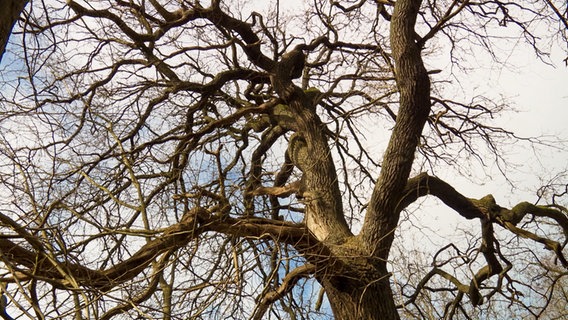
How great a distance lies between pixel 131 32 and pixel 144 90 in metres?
0.66

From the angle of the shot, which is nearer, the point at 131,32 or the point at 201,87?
the point at 131,32

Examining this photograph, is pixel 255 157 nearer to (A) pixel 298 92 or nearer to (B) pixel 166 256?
(A) pixel 298 92

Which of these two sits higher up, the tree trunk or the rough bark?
the rough bark

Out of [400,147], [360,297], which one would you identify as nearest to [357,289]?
[360,297]

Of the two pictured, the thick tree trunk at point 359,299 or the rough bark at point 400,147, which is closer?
the thick tree trunk at point 359,299

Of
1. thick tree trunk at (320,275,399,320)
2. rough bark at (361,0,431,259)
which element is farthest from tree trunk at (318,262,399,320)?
rough bark at (361,0,431,259)

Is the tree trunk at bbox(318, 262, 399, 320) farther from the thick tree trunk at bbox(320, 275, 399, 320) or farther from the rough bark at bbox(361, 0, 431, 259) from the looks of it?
the rough bark at bbox(361, 0, 431, 259)

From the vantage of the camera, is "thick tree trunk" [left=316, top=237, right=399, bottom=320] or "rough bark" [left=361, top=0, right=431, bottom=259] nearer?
"thick tree trunk" [left=316, top=237, right=399, bottom=320]

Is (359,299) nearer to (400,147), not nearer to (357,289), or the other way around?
(357,289)

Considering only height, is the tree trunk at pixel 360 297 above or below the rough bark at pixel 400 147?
below

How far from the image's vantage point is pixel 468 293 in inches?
189

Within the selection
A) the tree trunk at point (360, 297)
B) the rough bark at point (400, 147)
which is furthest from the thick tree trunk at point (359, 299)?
the rough bark at point (400, 147)

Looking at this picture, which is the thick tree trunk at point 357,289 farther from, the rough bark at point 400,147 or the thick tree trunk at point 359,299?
the rough bark at point 400,147

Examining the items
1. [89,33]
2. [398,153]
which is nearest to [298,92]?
[398,153]
